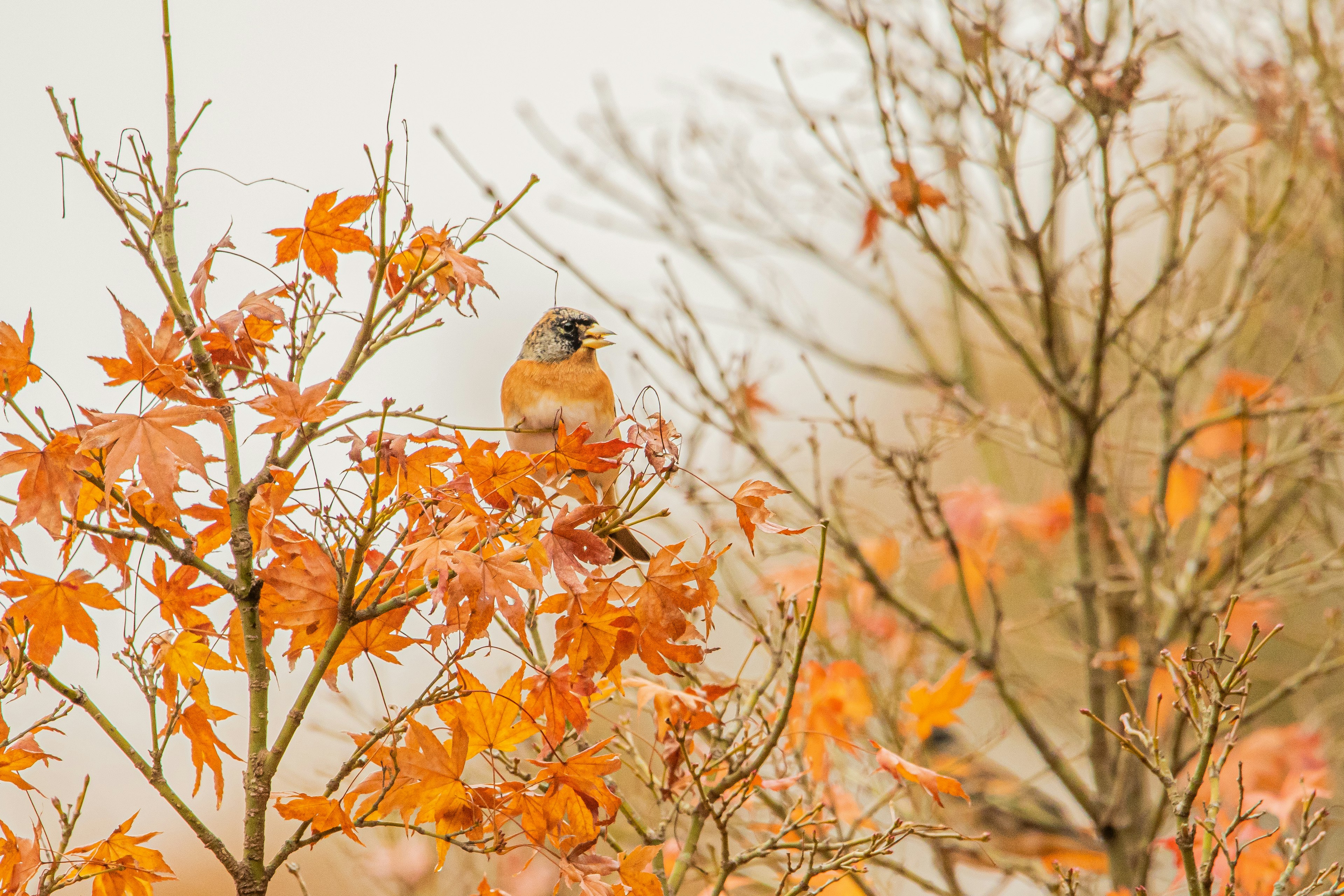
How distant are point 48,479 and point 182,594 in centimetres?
38


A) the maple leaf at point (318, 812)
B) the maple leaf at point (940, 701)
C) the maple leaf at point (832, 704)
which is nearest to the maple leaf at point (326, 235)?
the maple leaf at point (318, 812)

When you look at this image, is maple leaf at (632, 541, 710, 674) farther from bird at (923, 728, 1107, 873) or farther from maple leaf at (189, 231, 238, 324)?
bird at (923, 728, 1107, 873)

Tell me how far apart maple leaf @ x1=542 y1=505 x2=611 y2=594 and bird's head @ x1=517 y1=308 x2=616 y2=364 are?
135 cm

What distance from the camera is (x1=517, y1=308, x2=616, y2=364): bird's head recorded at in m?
2.84

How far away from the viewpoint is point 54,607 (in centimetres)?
159

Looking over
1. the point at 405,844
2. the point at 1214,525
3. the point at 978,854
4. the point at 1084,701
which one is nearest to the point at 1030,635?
the point at 1084,701

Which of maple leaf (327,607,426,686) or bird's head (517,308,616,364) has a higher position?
bird's head (517,308,616,364)

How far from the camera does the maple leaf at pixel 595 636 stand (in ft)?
5.13

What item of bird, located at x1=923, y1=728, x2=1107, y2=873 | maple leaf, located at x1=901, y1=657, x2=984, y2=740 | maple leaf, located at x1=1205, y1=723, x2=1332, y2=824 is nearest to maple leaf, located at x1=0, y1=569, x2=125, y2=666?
maple leaf, located at x1=901, y1=657, x2=984, y2=740

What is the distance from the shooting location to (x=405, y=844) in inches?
135

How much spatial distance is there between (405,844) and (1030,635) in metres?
3.43

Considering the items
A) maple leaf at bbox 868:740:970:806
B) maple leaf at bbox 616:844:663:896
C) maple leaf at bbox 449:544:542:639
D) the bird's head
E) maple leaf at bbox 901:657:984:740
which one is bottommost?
maple leaf at bbox 616:844:663:896

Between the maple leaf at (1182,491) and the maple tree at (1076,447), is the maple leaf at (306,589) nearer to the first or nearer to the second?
the maple tree at (1076,447)

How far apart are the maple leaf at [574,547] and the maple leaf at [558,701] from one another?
0.18m
